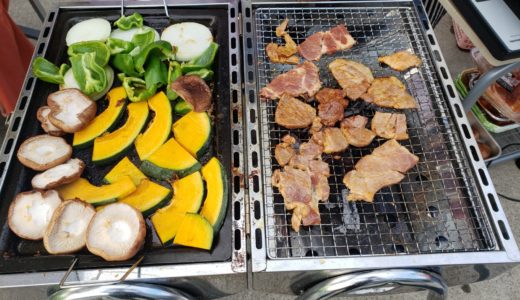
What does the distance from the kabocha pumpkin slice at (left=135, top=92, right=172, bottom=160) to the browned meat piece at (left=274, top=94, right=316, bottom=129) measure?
0.64 meters

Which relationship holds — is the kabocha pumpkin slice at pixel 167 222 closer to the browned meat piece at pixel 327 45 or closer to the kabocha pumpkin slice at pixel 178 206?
the kabocha pumpkin slice at pixel 178 206

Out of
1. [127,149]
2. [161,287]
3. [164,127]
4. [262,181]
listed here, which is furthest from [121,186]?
[262,181]

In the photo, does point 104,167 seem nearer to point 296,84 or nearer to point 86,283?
point 86,283

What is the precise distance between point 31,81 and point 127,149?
798mm

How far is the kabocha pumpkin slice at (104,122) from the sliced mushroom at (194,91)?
1.11 feet

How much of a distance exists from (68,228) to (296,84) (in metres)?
1.50

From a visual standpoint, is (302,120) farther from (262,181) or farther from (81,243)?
(81,243)

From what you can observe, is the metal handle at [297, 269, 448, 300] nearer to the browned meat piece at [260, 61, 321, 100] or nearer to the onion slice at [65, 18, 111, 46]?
the browned meat piece at [260, 61, 321, 100]

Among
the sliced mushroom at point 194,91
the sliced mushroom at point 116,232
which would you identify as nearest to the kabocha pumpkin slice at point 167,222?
the sliced mushroom at point 116,232

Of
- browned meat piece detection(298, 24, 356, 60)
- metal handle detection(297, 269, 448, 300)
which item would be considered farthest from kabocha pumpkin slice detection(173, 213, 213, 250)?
browned meat piece detection(298, 24, 356, 60)

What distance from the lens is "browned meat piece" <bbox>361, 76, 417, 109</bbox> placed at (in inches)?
89.7

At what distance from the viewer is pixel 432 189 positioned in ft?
6.64

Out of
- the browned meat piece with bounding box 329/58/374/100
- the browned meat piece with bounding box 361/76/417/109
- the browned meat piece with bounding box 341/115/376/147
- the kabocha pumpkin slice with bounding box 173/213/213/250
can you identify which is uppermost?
the browned meat piece with bounding box 329/58/374/100

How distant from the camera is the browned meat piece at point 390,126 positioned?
7.12 ft
